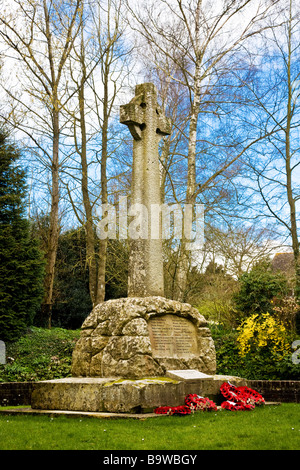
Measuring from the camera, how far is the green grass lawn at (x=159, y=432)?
5215mm

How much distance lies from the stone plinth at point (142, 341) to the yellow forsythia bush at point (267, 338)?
12.2ft

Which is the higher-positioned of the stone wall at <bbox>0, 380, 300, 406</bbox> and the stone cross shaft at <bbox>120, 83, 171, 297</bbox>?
the stone cross shaft at <bbox>120, 83, 171, 297</bbox>

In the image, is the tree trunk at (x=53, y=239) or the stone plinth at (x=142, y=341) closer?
the stone plinth at (x=142, y=341)

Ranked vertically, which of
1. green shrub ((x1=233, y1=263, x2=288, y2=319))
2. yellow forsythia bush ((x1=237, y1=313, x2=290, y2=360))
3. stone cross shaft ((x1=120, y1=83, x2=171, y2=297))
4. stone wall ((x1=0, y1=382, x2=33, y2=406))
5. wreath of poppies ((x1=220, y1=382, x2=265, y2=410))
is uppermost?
stone cross shaft ((x1=120, y1=83, x2=171, y2=297))

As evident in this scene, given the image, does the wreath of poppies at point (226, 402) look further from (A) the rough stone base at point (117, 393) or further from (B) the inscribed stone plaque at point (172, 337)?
(B) the inscribed stone plaque at point (172, 337)

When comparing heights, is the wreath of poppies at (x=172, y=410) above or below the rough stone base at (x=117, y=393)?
below

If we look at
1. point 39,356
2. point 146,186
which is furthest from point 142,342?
point 39,356

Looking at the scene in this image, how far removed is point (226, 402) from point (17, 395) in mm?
4759

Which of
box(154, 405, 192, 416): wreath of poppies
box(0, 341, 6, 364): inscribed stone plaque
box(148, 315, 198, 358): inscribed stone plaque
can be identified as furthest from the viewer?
box(0, 341, 6, 364): inscribed stone plaque

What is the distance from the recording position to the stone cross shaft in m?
9.14

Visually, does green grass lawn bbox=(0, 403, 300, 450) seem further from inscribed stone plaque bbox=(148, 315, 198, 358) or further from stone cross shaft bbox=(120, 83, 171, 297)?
stone cross shaft bbox=(120, 83, 171, 297)

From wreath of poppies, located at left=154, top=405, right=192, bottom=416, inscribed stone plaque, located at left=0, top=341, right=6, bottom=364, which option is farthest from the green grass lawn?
inscribed stone plaque, located at left=0, top=341, right=6, bottom=364

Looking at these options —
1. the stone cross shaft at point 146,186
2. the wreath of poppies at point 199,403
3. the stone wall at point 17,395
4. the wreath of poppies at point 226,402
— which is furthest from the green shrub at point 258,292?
the wreath of poppies at point 199,403
